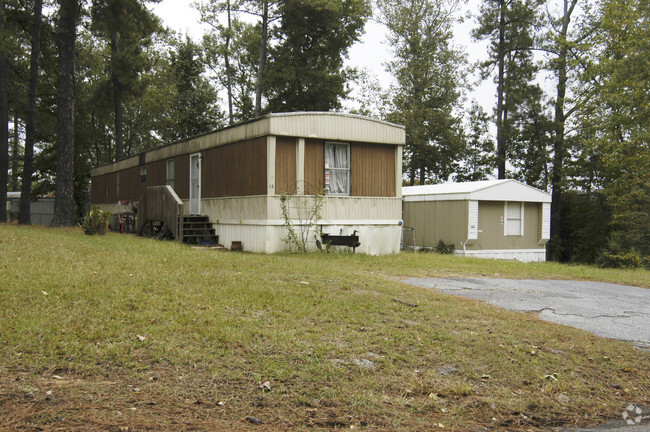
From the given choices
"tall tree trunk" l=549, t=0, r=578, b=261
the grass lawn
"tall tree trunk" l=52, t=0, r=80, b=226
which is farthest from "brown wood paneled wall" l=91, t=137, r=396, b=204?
"tall tree trunk" l=549, t=0, r=578, b=261

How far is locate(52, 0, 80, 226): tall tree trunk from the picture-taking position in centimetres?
1727

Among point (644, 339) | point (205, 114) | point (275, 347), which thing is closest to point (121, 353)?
point (275, 347)

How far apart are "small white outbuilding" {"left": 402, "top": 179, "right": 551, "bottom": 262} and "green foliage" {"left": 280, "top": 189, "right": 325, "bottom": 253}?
685cm

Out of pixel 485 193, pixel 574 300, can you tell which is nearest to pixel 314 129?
pixel 574 300

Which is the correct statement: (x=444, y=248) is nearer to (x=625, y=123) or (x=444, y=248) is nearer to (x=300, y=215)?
(x=300, y=215)

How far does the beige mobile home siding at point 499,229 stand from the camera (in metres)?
19.4

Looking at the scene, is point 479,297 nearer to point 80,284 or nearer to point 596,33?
point 80,284

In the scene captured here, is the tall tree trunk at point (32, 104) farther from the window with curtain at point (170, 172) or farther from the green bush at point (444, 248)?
the green bush at point (444, 248)

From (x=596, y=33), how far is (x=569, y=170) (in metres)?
6.60

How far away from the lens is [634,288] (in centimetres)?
1070

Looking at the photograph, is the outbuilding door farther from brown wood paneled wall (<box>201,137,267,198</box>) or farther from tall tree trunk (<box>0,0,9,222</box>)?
tall tree trunk (<box>0,0,9,222</box>)

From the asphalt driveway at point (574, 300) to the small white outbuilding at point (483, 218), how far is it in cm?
784

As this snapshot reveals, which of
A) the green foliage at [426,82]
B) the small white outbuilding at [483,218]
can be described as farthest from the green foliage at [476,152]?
the small white outbuilding at [483,218]

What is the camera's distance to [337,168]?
47.6ft
